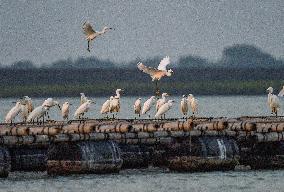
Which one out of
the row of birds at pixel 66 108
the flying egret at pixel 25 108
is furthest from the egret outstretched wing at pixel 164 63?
the flying egret at pixel 25 108

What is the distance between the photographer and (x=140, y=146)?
179ft

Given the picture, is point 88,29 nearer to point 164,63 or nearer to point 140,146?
point 164,63

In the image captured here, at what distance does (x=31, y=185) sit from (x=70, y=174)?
2.24 metres

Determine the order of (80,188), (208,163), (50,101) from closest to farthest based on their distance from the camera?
(80,188) < (208,163) < (50,101)

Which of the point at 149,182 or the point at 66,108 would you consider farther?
the point at 66,108

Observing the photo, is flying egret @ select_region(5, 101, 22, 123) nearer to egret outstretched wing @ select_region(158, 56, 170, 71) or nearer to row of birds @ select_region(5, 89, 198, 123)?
row of birds @ select_region(5, 89, 198, 123)

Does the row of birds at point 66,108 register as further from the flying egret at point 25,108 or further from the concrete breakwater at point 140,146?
the concrete breakwater at point 140,146

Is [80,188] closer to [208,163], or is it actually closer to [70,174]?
[70,174]

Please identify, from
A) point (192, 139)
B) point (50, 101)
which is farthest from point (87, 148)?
point (50, 101)

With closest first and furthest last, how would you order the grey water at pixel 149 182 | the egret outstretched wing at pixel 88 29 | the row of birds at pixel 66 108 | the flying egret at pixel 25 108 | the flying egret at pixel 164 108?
the grey water at pixel 149 182, the row of birds at pixel 66 108, the flying egret at pixel 164 108, the flying egret at pixel 25 108, the egret outstretched wing at pixel 88 29

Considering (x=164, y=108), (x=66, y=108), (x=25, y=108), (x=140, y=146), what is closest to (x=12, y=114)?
(x=25, y=108)

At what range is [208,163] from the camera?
52.6 meters

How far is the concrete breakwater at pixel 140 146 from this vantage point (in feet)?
167

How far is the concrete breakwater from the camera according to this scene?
50.9m
